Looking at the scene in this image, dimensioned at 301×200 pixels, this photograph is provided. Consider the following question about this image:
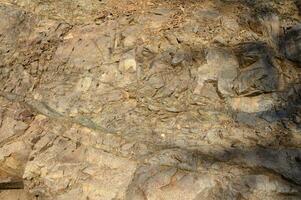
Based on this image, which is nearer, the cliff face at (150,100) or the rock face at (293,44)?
the cliff face at (150,100)

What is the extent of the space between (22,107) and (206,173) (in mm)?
2323

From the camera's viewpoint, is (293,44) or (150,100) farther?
(293,44)

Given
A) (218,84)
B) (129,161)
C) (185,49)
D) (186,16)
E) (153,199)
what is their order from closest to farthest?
(153,199) → (129,161) → (218,84) → (185,49) → (186,16)

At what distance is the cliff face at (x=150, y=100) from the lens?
4219mm

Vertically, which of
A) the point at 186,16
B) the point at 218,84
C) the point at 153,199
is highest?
the point at 186,16

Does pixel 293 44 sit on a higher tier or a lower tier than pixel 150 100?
higher

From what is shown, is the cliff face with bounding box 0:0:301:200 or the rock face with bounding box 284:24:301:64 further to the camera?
the rock face with bounding box 284:24:301:64

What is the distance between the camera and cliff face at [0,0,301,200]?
4219 mm

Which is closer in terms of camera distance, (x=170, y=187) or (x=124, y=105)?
(x=170, y=187)

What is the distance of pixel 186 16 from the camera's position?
5535 mm

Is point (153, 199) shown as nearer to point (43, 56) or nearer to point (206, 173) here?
point (206, 173)

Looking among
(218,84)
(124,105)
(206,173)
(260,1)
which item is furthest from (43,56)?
(260,1)

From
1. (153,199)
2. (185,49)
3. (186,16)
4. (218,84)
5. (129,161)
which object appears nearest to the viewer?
(153,199)

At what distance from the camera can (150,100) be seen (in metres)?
4.91
